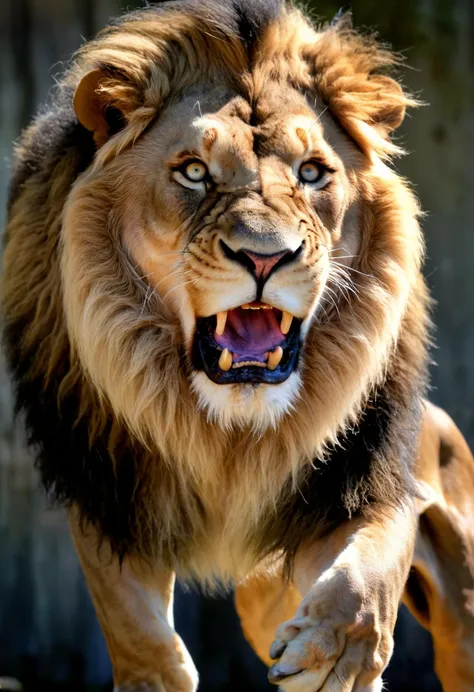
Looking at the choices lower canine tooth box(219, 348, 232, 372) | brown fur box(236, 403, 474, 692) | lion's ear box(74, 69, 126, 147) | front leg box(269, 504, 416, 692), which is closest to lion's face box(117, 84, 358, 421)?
lower canine tooth box(219, 348, 232, 372)

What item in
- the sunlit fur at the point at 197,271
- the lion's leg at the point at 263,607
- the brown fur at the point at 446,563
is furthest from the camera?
the lion's leg at the point at 263,607

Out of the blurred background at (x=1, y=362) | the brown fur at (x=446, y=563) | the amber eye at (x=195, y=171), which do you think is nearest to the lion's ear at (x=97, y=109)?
the amber eye at (x=195, y=171)

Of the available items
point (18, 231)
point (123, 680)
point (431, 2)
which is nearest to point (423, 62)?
point (431, 2)

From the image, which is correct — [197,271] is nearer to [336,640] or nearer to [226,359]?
[226,359]

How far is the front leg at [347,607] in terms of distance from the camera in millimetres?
3156

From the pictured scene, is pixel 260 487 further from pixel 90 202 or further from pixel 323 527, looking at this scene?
pixel 90 202

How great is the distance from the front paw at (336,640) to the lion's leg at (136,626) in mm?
484

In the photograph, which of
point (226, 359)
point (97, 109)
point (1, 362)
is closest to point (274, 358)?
point (226, 359)

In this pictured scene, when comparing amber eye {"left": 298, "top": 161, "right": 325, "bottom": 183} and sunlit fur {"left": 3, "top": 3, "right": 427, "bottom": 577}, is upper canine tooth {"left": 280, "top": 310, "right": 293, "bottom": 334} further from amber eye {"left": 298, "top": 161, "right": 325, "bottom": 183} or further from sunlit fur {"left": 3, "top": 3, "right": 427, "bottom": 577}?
amber eye {"left": 298, "top": 161, "right": 325, "bottom": 183}

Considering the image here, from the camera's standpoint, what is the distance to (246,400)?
3236 millimetres

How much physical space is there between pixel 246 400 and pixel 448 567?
4.84 feet

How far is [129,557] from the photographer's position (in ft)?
12.0

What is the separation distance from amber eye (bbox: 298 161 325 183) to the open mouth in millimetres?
373

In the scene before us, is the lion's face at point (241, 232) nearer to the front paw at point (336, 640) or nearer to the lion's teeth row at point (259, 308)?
the lion's teeth row at point (259, 308)
